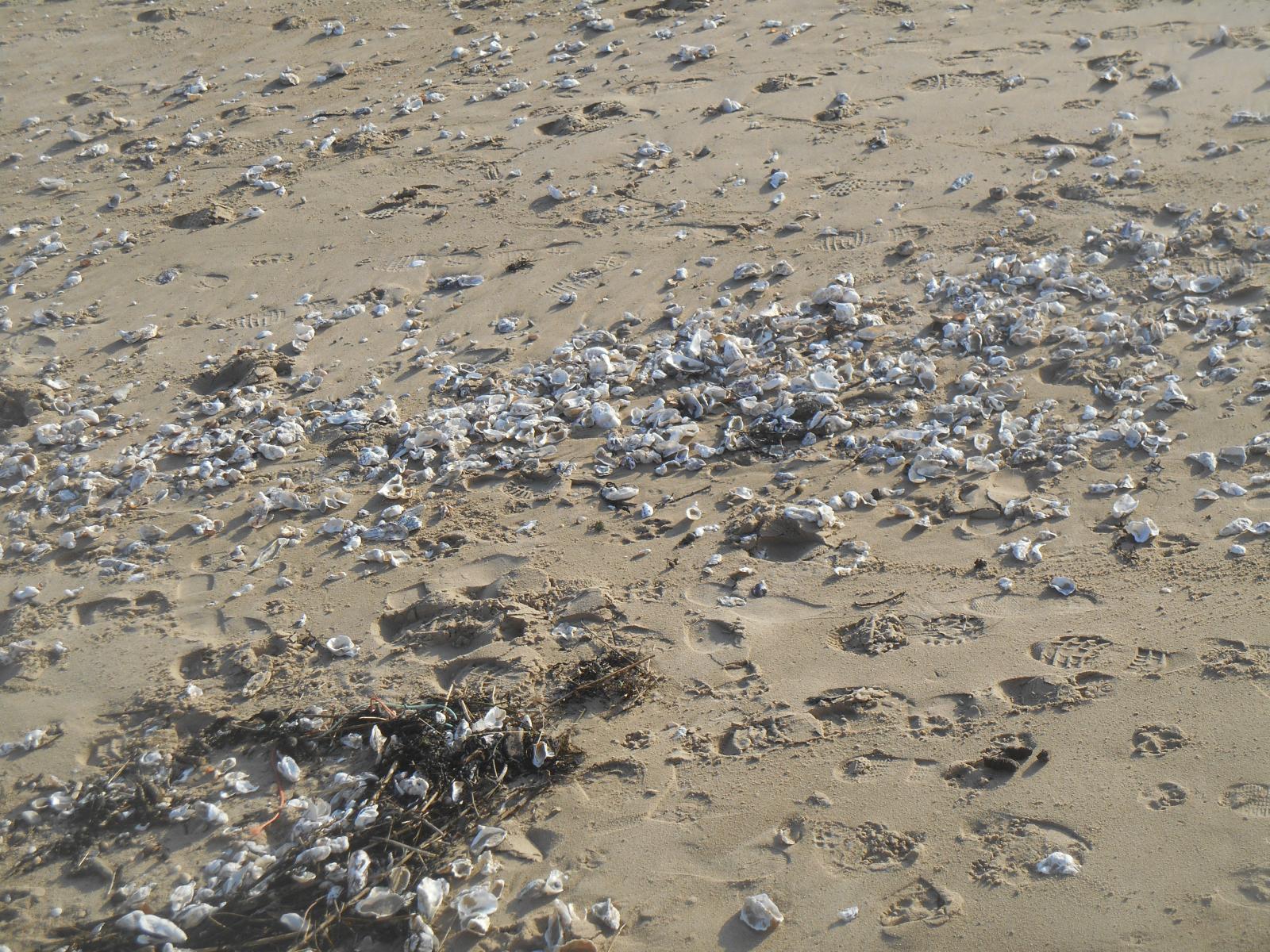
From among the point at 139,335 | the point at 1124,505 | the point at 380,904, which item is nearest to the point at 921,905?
the point at 380,904

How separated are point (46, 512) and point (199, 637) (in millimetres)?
1309

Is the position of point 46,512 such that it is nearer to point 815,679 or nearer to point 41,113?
point 815,679

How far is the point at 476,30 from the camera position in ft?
26.2

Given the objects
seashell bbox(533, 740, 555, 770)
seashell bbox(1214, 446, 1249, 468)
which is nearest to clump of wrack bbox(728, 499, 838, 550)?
→ seashell bbox(533, 740, 555, 770)

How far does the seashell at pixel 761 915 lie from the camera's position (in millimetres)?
2748

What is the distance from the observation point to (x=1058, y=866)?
278 centimetres

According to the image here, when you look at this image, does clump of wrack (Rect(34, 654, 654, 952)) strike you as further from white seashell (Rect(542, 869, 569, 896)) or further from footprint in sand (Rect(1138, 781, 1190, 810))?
footprint in sand (Rect(1138, 781, 1190, 810))

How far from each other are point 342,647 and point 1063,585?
8.35 ft

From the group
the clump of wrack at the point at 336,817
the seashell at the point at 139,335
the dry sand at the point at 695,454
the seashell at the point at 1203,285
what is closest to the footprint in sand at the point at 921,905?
the dry sand at the point at 695,454

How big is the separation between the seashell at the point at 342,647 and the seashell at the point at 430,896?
1.01 m

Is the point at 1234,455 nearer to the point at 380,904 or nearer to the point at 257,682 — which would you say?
the point at 380,904

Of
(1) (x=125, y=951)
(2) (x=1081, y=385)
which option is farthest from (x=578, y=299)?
(1) (x=125, y=951)

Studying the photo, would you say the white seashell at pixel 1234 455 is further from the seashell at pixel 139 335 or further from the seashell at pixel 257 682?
the seashell at pixel 139 335

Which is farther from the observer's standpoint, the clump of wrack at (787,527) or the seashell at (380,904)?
the clump of wrack at (787,527)
